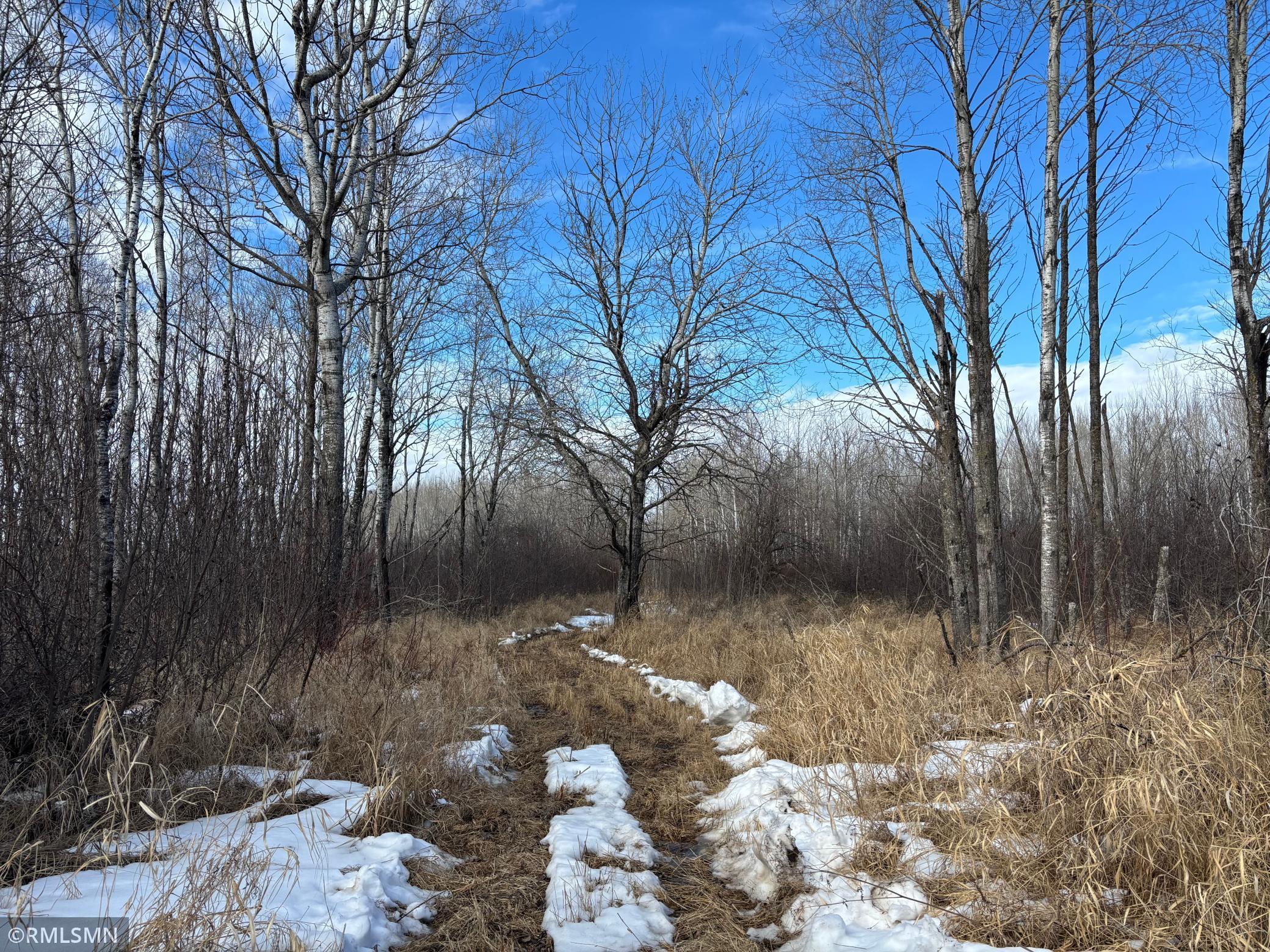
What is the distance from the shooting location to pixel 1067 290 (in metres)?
8.30

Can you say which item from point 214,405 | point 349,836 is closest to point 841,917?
point 349,836

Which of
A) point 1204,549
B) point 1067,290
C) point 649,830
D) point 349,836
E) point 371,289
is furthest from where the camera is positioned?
point 371,289

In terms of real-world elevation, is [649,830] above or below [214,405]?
below

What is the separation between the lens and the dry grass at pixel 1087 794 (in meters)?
2.41

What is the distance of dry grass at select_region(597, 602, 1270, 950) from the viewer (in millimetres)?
2414

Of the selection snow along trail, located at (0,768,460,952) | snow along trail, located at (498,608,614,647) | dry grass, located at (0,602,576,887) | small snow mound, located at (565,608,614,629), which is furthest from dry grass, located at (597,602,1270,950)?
small snow mound, located at (565,608,614,629)

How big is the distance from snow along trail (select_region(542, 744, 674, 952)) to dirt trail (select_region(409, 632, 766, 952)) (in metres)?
0.06

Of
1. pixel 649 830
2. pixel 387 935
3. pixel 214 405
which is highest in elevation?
pixel 214 405

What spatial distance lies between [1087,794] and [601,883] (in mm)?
2143

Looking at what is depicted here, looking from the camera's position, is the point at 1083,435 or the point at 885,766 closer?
the point at 885,766

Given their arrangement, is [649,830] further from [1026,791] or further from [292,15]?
[292,15]

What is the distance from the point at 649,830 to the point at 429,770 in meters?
1.29

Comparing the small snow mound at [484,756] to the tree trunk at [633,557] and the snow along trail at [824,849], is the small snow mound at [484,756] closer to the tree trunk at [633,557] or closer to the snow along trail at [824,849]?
the snow along trail at [824,849]

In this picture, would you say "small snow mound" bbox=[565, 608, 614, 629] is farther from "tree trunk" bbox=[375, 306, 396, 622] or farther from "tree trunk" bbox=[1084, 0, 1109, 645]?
"tree trunk" bbox=[1084, 0, 1109, 645]
